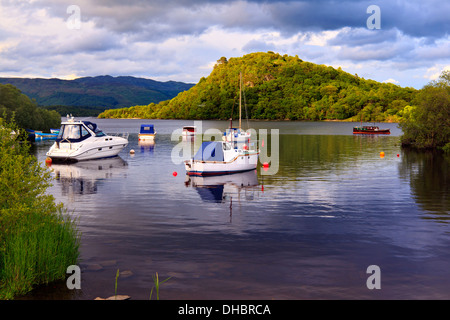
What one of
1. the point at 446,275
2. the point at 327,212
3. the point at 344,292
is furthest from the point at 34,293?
the point at 327,212

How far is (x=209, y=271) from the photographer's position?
530 inches

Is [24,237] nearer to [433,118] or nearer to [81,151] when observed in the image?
[81,151]

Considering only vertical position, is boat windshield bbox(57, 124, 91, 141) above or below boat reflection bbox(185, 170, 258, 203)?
above

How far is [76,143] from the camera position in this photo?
4778cm

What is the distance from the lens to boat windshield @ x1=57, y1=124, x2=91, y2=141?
47031 mm

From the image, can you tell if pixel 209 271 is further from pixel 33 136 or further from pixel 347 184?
pixel 33 136

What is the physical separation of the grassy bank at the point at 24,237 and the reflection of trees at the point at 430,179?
17945mm

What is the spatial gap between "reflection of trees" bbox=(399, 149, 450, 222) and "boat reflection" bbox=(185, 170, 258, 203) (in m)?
10.9

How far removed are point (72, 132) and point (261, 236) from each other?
3565 cm

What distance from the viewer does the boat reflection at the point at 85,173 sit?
31.3m
